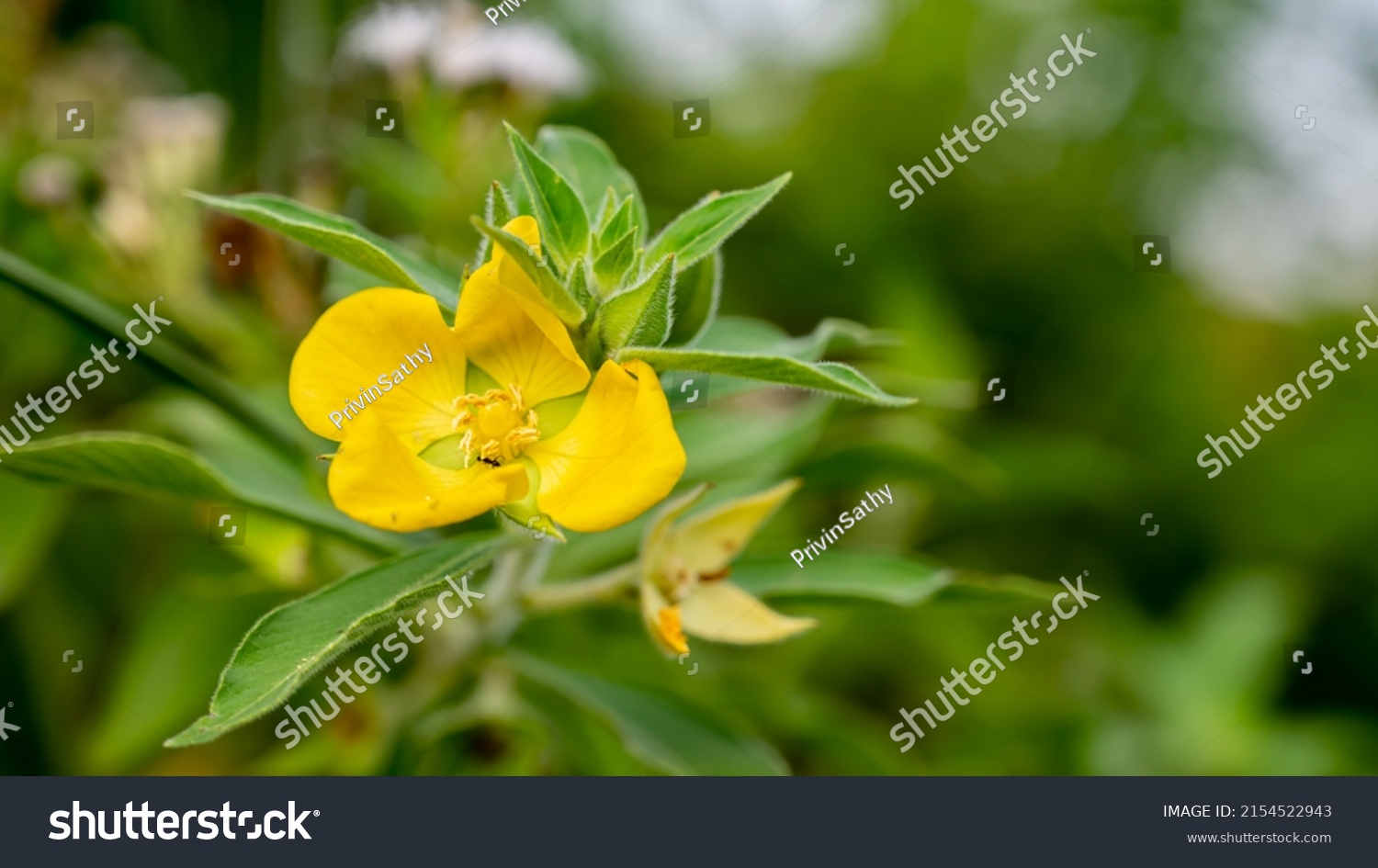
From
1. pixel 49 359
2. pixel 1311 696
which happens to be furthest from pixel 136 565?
pixel 1311 696

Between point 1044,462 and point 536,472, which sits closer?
point 536,472

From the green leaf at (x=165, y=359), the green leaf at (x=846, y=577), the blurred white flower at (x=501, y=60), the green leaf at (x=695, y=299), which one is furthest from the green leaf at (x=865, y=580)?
the blurred white flower at (x=501, y=60)

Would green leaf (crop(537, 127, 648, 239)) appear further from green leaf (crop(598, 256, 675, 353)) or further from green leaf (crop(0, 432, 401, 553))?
green leaf (crop(0, 432, 401, 553))

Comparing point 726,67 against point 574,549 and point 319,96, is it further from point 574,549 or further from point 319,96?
point 574,549

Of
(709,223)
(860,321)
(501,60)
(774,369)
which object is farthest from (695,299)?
(860,321)

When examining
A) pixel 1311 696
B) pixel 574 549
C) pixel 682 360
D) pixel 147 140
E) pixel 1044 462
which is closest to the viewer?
pixel 682 360

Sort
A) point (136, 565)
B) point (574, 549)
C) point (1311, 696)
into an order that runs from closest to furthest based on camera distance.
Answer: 1. point (574, 549)
2. point (136, 565)
3. point (1311, 696)
